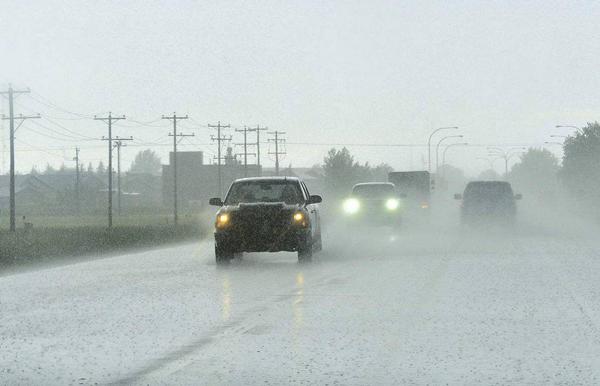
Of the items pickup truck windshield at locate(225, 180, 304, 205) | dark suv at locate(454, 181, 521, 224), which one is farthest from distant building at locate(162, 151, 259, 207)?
pickup truck windshield at locate(225, 180, 304, 205)

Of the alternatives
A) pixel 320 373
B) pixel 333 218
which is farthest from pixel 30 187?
pixel 320 373

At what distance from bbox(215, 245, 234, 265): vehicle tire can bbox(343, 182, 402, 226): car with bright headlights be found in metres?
14.8

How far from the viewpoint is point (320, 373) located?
8.76 m

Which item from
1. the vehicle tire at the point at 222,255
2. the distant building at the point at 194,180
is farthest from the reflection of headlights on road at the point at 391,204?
the distant building at the point at 194,180

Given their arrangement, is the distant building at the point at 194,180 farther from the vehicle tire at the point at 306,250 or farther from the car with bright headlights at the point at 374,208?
the vehicle tire at the point at 306,250

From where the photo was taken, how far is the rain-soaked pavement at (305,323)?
8930 millimetres

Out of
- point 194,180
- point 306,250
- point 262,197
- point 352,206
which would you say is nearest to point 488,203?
point 352,206

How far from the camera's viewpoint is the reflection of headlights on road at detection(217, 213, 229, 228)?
2180 centimetres

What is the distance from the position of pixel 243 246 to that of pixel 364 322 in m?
9.65

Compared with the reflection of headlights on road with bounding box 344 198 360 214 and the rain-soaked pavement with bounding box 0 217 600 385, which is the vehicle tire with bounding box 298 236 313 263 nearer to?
the rain-soaked pavement with bounding box 0 217 600 385

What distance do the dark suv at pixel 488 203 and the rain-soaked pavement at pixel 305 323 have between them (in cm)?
1504

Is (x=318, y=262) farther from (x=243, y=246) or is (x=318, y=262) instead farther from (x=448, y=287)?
(x=448, y=287)

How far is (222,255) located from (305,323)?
9996mm

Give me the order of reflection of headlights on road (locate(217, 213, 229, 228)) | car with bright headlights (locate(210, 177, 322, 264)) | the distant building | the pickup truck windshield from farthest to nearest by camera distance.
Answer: the distant building
the pickup truck windshield
reflection of headlights on road (locate(217, 213, 229, 228))
car with bright headlights (locate(210, 177, 322, 264))
